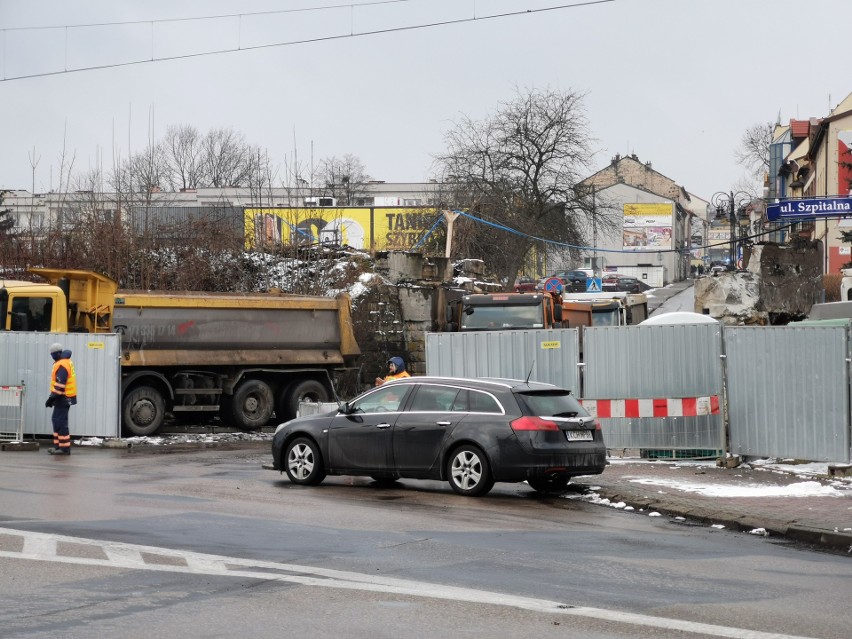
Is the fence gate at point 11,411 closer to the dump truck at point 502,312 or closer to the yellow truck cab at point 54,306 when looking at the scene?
the yellow truck cab at point 54,306

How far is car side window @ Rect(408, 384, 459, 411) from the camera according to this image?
570 inches

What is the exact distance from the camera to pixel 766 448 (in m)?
16.7

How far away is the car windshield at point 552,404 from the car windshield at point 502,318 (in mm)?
13214

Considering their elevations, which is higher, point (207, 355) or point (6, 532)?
point (207, 355)

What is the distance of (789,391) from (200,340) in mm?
12842

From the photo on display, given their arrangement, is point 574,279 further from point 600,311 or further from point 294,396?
point 294,396

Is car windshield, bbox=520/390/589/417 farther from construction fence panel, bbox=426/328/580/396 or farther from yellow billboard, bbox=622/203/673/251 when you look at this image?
yellow billboard, bbox=622/203/673/251

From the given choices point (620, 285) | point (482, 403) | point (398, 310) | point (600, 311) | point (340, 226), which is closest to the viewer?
point (482, 403)

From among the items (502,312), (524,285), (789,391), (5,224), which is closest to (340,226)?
(524,285)

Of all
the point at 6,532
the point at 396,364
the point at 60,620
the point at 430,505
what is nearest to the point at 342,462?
the point at 430,505

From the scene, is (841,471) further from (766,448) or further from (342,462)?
(342,462)

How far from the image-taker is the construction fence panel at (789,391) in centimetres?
1579

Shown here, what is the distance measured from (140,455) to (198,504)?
782 cm

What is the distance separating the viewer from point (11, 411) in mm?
21859
